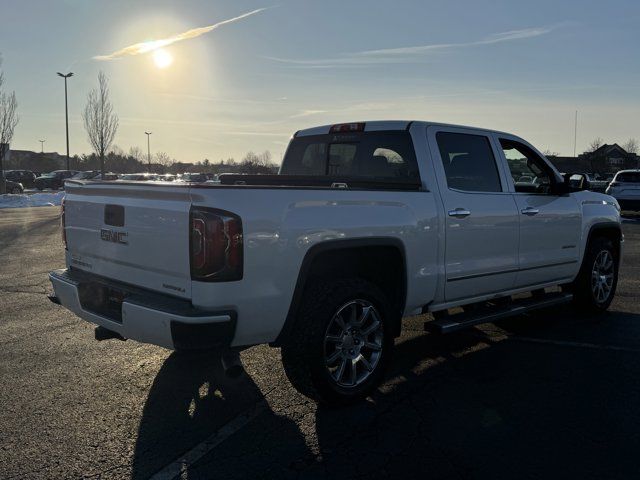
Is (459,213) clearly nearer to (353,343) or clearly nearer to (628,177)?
(353,343)

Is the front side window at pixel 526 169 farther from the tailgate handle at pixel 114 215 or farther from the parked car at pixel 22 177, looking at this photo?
the parked car at pixel 22 177

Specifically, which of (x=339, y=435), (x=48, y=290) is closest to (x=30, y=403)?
(x=339, y=435)

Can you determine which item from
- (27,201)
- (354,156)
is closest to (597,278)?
(354,156)

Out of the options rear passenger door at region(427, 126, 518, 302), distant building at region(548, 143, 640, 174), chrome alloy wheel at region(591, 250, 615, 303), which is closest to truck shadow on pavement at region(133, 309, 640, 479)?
rear passenger door at region(427, 126, 518, 302)

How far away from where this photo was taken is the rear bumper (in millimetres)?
3139

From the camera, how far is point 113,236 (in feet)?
12.5

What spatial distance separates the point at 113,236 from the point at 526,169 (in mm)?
3947

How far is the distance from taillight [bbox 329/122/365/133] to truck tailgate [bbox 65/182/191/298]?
2178 millimetres

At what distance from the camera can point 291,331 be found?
365cm

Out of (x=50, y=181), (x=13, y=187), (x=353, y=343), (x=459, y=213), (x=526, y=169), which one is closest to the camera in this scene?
(x=353, y=343)

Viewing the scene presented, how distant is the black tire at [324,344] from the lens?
11.9ft

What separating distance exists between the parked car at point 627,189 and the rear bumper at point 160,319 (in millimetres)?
20471

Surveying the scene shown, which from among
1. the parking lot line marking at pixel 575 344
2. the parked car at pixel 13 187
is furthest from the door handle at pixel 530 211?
the parked car at pixel 13 187

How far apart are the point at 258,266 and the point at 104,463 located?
4.41 feet
